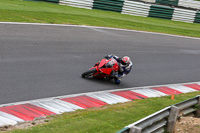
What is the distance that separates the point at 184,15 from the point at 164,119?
22.8 metres

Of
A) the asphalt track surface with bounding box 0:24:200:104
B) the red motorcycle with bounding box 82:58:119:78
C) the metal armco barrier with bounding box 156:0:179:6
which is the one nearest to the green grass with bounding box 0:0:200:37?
the asphalt track surface with bounding box 0:24:200:104

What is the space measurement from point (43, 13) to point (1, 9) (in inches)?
102

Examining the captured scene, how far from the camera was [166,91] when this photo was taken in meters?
11.6

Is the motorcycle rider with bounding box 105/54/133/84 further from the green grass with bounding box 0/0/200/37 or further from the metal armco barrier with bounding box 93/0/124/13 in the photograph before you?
the metal armco barrier with bounding box 93/0/124/13

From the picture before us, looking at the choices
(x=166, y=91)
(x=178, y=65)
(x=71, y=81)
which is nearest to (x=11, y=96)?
(x=71, y=81)

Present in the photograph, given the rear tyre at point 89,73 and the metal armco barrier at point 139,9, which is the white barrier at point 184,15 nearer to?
the metal armco barrier at point 139,9

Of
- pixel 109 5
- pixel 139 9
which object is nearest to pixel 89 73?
pixel 109 5

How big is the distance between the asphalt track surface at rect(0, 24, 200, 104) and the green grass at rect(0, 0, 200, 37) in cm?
163

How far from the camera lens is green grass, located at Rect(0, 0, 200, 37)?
18.0 m

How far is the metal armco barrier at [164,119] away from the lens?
18.6 ft

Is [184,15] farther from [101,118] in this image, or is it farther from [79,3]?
[101,118]

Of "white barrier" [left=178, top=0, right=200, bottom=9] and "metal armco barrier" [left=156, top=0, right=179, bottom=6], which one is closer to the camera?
"metal armco barrier" [left=156, top=0, right=179, bottom=6]

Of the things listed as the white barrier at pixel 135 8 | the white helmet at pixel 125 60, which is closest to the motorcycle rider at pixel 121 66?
the white helmet at pixel 125 60

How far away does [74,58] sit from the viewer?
41.7 feet
